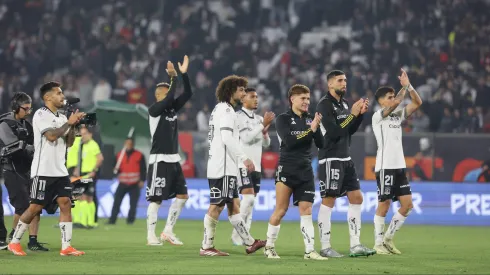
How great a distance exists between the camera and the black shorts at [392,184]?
1553 centimetres

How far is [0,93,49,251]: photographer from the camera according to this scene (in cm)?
1530

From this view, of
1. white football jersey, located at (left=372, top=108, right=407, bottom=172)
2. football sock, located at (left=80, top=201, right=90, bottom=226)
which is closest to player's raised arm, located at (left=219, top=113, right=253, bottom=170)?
white football jersey, located at (left=372, top=108, right=407, bottom=172)

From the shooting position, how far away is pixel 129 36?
36.6 meters

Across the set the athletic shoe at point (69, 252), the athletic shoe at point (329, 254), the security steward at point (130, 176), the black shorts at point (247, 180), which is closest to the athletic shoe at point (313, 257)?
the athletic shoe at point (329, 254)

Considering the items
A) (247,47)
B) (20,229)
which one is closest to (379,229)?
(20,229)

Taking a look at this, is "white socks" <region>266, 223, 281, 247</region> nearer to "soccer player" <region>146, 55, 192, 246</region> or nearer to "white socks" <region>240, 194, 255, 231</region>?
"white socks" <region>240, 194, 255, 231</region>

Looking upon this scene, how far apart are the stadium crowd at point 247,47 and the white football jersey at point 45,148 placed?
15664 millimetres

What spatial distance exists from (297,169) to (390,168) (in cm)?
235

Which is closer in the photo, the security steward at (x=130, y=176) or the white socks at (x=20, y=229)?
the white socks at (x=20, y=229)

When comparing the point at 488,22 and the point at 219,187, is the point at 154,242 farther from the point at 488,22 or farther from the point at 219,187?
the point at 488,22

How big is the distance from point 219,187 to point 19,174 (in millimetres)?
3460

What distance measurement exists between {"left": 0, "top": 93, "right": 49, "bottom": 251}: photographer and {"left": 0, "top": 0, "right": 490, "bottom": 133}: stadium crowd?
14252 mm

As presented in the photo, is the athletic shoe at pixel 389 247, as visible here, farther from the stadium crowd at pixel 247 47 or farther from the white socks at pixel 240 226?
the stadium crowd at pixel 247 47

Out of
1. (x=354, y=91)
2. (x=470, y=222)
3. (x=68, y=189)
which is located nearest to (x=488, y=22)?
(x=354, y=91)
